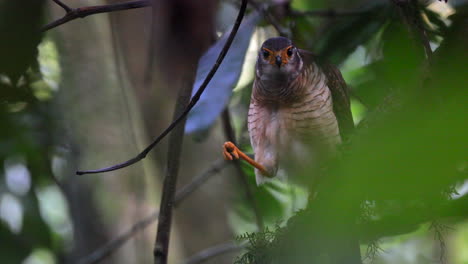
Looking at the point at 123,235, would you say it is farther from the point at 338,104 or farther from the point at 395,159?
the point at 395,159

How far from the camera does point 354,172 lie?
552mm

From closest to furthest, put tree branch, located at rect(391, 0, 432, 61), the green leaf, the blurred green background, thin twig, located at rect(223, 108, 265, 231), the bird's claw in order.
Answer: the blurred green background < tree branch, located at rect(391, 0, 432, 61) < the green leaf < the bird's claw < thin twig, located at rect(223, 108, 265, 231)

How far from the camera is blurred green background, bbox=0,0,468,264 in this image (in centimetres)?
55

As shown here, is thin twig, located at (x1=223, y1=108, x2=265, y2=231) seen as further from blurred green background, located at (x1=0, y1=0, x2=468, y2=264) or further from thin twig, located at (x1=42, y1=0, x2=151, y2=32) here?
thin twig, located at (x1=42, y1=0, x2=151, y2=32)

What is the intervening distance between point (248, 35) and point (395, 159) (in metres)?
1.72

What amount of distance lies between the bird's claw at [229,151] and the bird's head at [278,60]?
41cm

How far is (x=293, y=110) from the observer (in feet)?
8.11

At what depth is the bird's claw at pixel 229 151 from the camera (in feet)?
7.21

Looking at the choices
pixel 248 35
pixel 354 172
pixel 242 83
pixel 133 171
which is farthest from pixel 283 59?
pixel 354 172

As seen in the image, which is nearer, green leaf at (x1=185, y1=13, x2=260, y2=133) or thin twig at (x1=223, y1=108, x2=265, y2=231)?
green leaf at (x1=185, y1=13, x2=260, y2=133)

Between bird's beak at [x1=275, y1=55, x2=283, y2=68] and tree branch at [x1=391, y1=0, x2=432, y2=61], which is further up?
tree branch at [x1=391, y1=0, x2=432, y2=61]

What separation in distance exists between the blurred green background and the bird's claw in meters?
0.10

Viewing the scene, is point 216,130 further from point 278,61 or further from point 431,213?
point 431,213

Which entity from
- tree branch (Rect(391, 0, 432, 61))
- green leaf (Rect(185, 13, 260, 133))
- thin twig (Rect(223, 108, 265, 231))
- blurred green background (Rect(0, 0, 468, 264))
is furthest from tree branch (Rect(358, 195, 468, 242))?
thin twig (Rect(223, 108, 265, 231))
